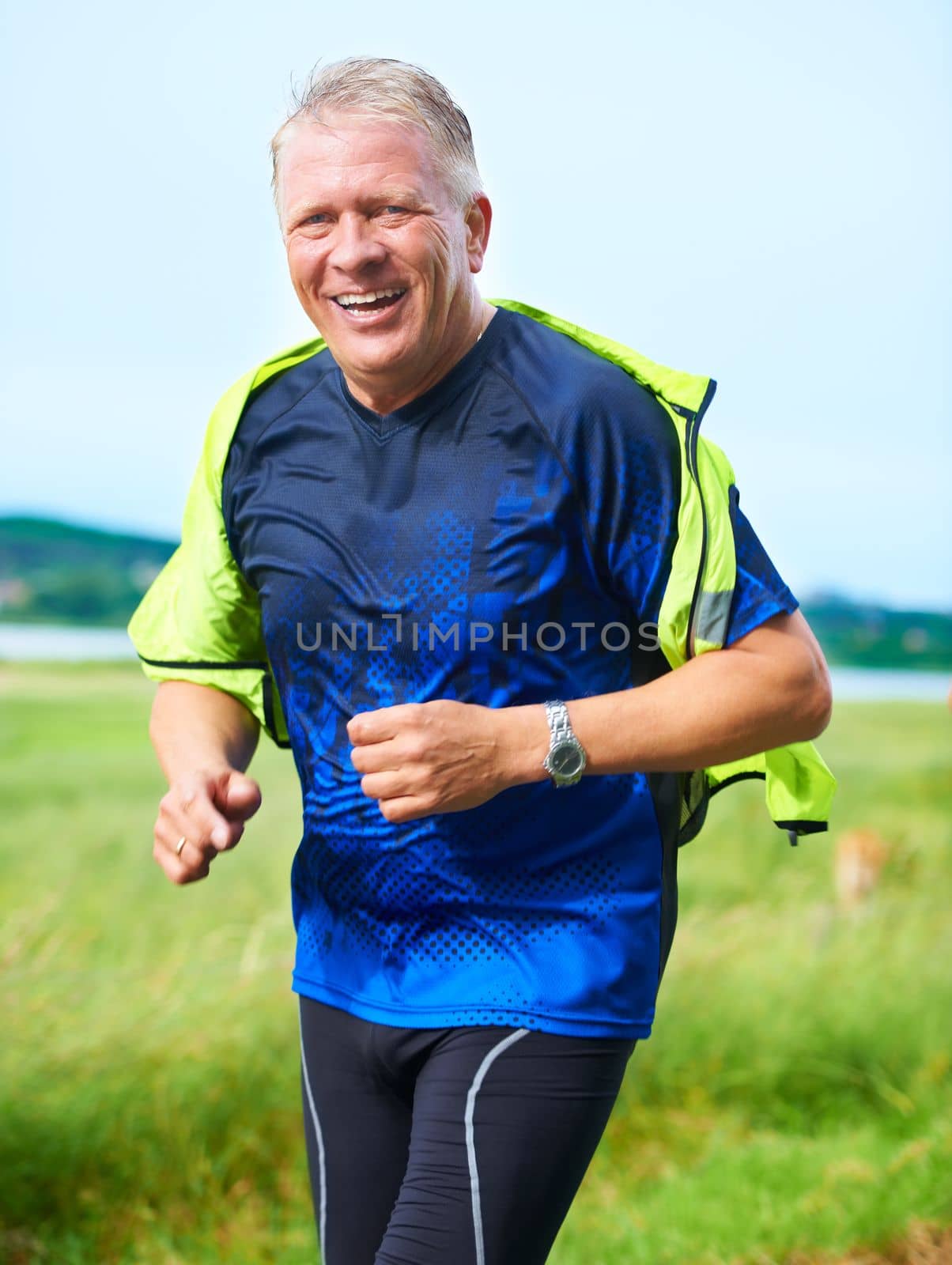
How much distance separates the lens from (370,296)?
168 cm

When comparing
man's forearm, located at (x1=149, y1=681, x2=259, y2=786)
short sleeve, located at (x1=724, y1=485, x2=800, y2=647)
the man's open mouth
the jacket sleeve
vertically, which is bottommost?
man's forearm, located at (x1=149, y1=681, x2=259, y2=786)

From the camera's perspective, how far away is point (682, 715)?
1588 mm

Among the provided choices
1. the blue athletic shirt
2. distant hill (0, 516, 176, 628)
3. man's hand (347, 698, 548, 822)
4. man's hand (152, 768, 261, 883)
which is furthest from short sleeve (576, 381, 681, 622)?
distant hill (0, 516, 176, 628)

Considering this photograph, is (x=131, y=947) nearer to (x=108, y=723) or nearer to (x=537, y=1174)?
(x=108, y=723)

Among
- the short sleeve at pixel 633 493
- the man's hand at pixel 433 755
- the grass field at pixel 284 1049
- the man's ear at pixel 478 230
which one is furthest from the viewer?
the grass field at pixel 284 1049

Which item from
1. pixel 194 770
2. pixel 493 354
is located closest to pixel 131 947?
pixel 194 770

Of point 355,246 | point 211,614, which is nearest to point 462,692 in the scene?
point 211,614

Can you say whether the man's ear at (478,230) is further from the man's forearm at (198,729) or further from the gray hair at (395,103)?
the man's forearm at (198,729)

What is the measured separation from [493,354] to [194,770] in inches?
25.7

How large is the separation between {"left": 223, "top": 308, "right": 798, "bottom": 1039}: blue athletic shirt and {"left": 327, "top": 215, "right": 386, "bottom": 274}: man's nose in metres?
0.18

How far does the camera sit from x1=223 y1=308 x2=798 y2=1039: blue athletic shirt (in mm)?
1664

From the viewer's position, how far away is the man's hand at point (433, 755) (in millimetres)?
1514

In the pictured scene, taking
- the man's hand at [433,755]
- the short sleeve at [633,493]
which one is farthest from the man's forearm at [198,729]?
the short sleeve at [633,493]

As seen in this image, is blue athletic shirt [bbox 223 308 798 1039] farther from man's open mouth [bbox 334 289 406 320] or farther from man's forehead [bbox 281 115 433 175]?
man's forehead [bbox 281 115 433 175]
